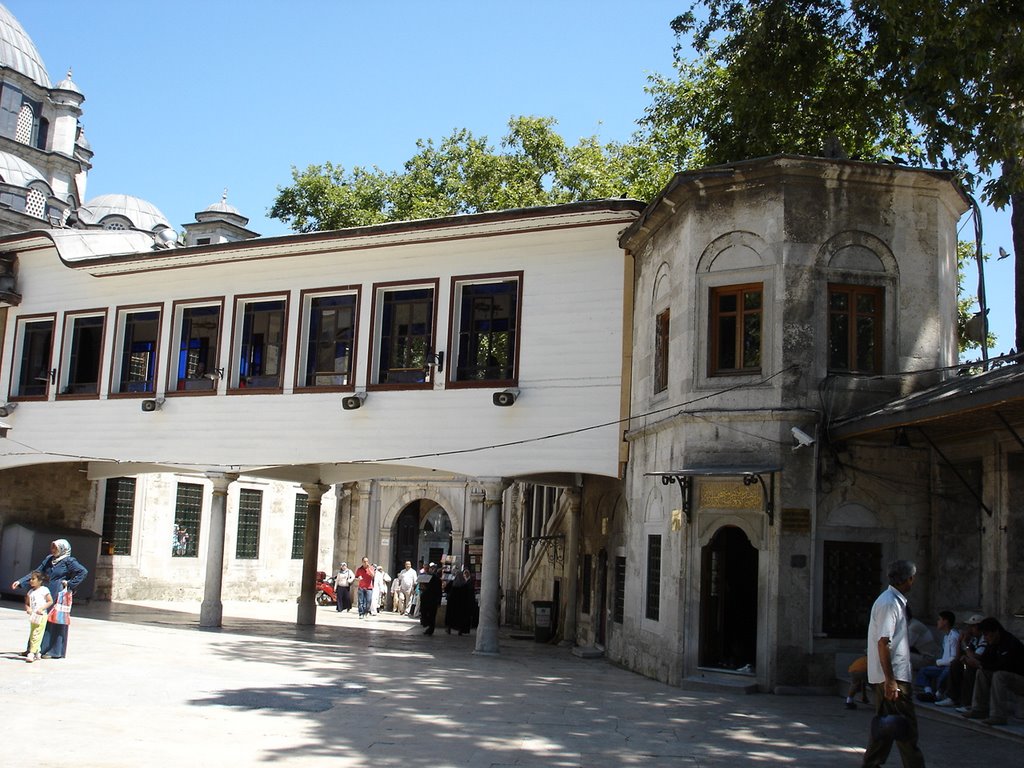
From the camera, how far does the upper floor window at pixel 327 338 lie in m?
19.0

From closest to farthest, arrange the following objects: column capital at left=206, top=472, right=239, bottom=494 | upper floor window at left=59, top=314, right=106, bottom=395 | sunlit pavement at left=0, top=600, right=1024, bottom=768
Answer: sunlit pavement at left=0, top=600, right=1024, bottom=768
column capital at left=206, top=472, right=239, bottom=494
upper floor window at left=59, top=314, right=106, bottom=395

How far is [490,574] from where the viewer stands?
1698 cm

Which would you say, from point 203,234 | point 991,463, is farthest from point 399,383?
point 203,234

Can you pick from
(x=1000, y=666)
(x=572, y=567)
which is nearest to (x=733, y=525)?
(x=1000, y=666)

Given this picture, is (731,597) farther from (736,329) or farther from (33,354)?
(33,354)

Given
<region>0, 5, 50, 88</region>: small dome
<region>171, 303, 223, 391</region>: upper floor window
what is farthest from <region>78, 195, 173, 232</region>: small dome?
<region>171, 303, 223, 391</region>: upper floor window

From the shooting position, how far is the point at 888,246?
13.9 metres

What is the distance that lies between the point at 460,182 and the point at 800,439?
868 inches

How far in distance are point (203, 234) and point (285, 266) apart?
31.8m

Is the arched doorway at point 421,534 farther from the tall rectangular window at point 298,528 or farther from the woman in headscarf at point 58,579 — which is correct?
the woman in headscarf at point 58,579

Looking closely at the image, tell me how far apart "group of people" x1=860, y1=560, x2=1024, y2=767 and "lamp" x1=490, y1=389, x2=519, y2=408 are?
7163 millimetres

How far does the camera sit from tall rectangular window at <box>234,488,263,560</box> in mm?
30625

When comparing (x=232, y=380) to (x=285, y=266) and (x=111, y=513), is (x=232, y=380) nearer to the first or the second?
(x=285, y=266)

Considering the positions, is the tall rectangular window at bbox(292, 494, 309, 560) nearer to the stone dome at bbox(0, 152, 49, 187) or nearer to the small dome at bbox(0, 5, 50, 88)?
the stone dome at bbox(0, 152, 49, 187)
